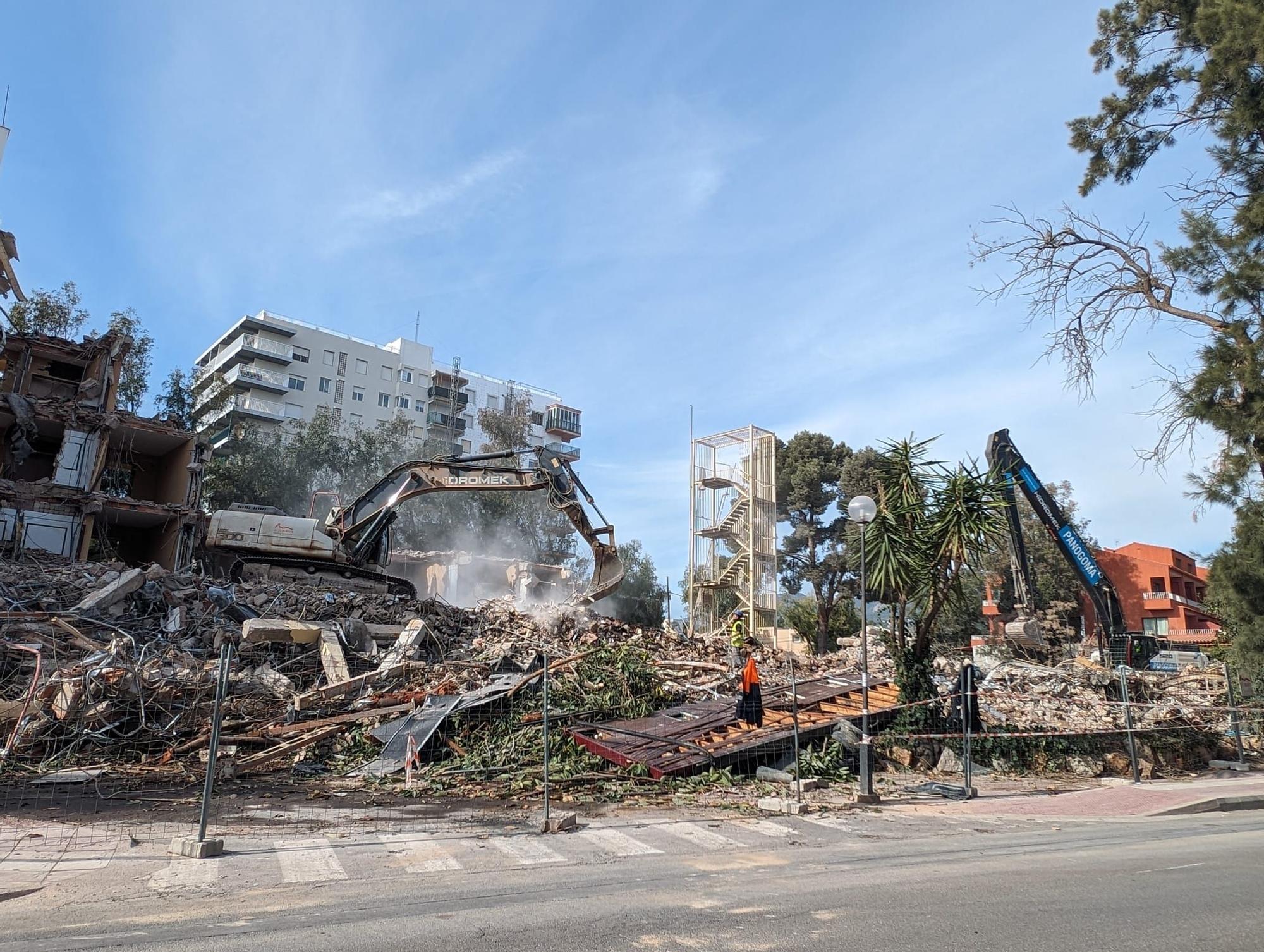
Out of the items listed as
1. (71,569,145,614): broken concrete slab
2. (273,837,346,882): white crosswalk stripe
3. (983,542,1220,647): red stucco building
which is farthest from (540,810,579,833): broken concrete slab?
(983,542,1220,647): red stucco building

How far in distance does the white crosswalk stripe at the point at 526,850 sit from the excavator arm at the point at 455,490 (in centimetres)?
1288

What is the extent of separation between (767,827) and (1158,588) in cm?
4549

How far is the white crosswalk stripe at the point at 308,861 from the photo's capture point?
→ 6328 millimetres

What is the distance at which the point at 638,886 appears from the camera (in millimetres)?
6203

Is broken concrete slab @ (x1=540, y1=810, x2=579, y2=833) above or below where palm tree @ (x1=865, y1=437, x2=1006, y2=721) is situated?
below

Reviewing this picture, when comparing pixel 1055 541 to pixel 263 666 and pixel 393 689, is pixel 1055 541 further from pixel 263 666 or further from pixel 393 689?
pixel 263 666

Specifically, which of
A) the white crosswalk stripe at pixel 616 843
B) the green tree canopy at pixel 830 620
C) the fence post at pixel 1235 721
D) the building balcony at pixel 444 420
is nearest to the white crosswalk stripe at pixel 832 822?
the white crosswalk stripe at pixel 616 843

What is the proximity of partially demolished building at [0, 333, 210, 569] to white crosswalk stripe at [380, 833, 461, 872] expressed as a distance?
21620 millimetres

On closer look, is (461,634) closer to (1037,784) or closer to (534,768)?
(534,768)

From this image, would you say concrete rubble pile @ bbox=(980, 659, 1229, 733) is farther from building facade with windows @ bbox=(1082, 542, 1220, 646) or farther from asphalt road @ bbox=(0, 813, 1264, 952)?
building facade with windows @ bbox=(1082, 542, 1220, 646)

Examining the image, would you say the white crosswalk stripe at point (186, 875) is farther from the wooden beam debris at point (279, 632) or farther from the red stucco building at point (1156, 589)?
the red stucco building at point (1156, 589)

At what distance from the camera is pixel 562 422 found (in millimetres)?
84062

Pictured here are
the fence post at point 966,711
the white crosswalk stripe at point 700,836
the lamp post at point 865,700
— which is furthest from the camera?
the fence post at point 966,711

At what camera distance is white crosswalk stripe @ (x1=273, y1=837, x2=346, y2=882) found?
6.33 meters
